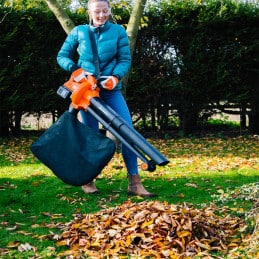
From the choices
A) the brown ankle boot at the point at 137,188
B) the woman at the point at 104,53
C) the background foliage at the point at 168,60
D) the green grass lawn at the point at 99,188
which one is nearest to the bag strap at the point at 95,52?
the woman at the point at 104,53

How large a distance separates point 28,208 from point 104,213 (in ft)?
3.21

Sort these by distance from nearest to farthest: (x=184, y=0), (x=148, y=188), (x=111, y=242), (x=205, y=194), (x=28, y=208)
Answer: (x=111, y=242), (x=28, y=208), (x=205, y=194), (x=148, y=188), (x=184, y=0)

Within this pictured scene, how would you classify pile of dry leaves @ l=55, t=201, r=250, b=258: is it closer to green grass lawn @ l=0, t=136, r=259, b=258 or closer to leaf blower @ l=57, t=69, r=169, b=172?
green grass lawn @ l=0, t=136, r=259, b=258

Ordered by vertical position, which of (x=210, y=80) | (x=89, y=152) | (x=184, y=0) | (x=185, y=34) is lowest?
(x=89, y=152)

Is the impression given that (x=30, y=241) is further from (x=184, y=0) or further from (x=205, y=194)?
(x=184, y=0)

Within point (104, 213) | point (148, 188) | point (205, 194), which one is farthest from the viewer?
point (148, 188)

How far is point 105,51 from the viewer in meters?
4.71

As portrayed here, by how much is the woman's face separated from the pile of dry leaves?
1.82 m

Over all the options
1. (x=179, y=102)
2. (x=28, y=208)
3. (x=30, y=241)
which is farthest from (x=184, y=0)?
Result: (x=30, y=241)

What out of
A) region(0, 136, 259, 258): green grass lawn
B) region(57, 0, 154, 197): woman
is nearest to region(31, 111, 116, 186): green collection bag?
region(0, 136, 259, 258): green grass lawn

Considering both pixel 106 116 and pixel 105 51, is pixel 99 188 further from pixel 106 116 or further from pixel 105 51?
pixel 106 116

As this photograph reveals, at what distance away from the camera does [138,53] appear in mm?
9953

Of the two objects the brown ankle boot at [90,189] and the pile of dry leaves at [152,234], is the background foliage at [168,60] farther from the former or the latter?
the pile of dry leaves at [152,234]

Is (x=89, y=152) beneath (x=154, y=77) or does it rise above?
beneath
